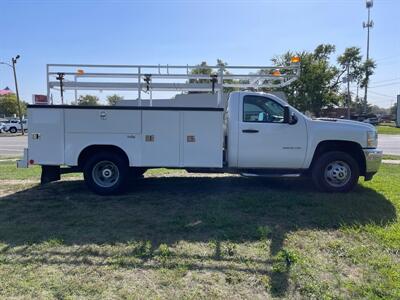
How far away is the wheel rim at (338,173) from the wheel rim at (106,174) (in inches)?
165

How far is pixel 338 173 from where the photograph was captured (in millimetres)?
7234

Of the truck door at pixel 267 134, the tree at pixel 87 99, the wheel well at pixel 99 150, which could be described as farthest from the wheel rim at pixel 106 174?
the truck door at pixel 267 134

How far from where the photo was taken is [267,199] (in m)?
6.80

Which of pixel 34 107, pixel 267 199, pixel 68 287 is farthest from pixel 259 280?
pixel 34 107

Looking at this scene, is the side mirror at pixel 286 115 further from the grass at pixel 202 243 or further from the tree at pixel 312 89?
the tree at pixel 312 89

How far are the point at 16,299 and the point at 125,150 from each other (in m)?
3.96

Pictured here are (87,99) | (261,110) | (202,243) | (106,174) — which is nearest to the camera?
(202,243)

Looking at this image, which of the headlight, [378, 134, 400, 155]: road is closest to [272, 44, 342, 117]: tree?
[378, 134, 400, 155]: road

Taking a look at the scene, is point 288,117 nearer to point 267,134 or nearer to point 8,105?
point 267,134

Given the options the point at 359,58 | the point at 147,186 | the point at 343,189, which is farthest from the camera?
the point at 359,58

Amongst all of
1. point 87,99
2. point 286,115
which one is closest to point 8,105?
point 87,99

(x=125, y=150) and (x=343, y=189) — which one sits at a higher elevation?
(x=125, y=150)

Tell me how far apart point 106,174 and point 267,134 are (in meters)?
3.28

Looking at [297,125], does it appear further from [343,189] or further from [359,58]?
[359,58]
